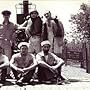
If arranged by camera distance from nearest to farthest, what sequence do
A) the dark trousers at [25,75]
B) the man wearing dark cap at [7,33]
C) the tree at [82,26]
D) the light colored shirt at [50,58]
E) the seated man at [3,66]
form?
the dark trousers at [25,75] → the seated man at [3,66] → the light colored shirt at [50,58] → the man wearing dark cap at [7,33] → the tree at [82,26]

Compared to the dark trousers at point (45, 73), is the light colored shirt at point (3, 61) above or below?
above

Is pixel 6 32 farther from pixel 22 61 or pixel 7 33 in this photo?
pixel 22 61

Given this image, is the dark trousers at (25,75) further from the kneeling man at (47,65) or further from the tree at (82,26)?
the tree at (82,26)

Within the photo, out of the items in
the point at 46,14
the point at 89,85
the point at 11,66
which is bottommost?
the point at 89,85

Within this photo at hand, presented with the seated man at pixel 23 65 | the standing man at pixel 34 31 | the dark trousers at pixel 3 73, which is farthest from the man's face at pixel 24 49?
the standing man at pixel 34 31

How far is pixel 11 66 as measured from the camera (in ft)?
15.6

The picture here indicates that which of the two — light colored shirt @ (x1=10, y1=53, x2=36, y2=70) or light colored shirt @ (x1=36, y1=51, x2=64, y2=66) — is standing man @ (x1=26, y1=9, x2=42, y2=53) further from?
light colored shirt @ (x1=10, y1=53, x2=36, y2=70)

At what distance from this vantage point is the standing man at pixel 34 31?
5.34 m

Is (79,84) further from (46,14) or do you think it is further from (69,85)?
(46,14)

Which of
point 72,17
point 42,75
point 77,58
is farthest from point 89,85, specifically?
point 77,58

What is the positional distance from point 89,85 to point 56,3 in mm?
1959

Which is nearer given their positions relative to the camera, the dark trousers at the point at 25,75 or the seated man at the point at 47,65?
the dark trousers at the point at 25,75

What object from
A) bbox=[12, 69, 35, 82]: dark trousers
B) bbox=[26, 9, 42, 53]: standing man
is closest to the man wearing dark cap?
bbox=[26, 9, 42, 53]: standing man

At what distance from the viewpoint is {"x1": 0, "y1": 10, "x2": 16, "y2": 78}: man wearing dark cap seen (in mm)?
5301
